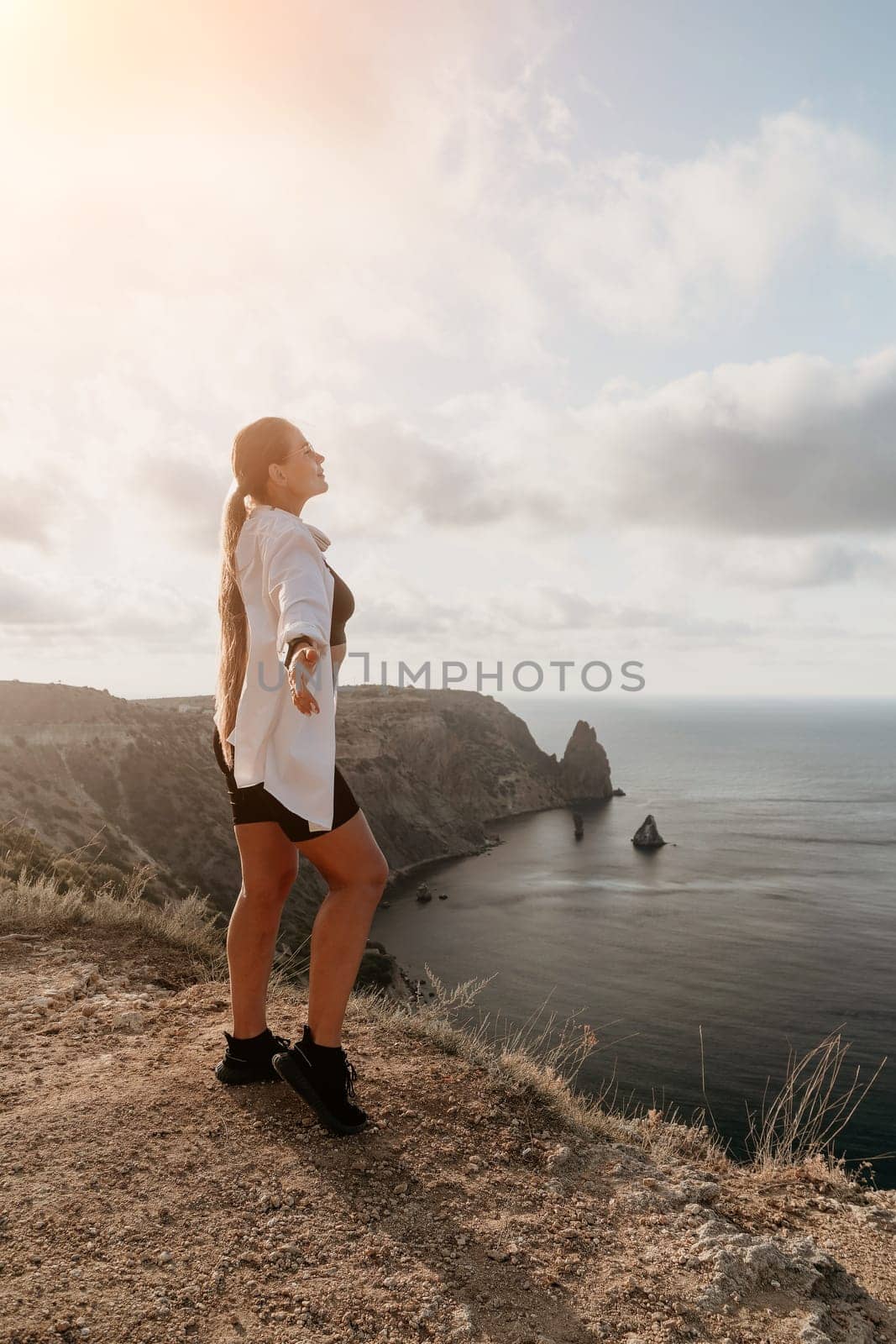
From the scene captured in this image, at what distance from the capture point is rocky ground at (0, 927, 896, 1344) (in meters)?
1.96

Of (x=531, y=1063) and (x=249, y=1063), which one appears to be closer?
(x=249, y=1063)

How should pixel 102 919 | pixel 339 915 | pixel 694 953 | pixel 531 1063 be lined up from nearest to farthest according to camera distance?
pixel 339 915 < pixel 531 1063 < pixel 102 919 < pixel 694 953

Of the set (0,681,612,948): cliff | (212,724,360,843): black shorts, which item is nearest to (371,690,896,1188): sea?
(212,724,360,843): black shorts

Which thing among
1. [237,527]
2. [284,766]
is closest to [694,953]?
[284,766]

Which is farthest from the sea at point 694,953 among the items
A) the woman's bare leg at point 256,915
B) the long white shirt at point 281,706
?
the long white shirt at point 281,706

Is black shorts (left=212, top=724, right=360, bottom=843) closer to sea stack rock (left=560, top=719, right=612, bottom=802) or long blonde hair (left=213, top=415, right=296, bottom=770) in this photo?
long blonde hair (left=213, top=415, right=296, bottom=770)

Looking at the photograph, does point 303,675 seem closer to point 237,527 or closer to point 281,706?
point 281,706

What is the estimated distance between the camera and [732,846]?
79.8 metres

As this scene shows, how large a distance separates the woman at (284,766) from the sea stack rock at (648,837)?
265 feet

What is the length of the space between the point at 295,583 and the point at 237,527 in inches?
24.3

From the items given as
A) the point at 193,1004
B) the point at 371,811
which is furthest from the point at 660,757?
the point at 193,1004

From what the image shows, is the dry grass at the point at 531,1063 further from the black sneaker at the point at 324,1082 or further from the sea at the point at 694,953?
the black sneaker at the point at 324,1082

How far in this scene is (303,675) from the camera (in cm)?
221

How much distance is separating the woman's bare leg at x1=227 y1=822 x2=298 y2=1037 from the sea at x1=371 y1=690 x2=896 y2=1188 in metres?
2.67
